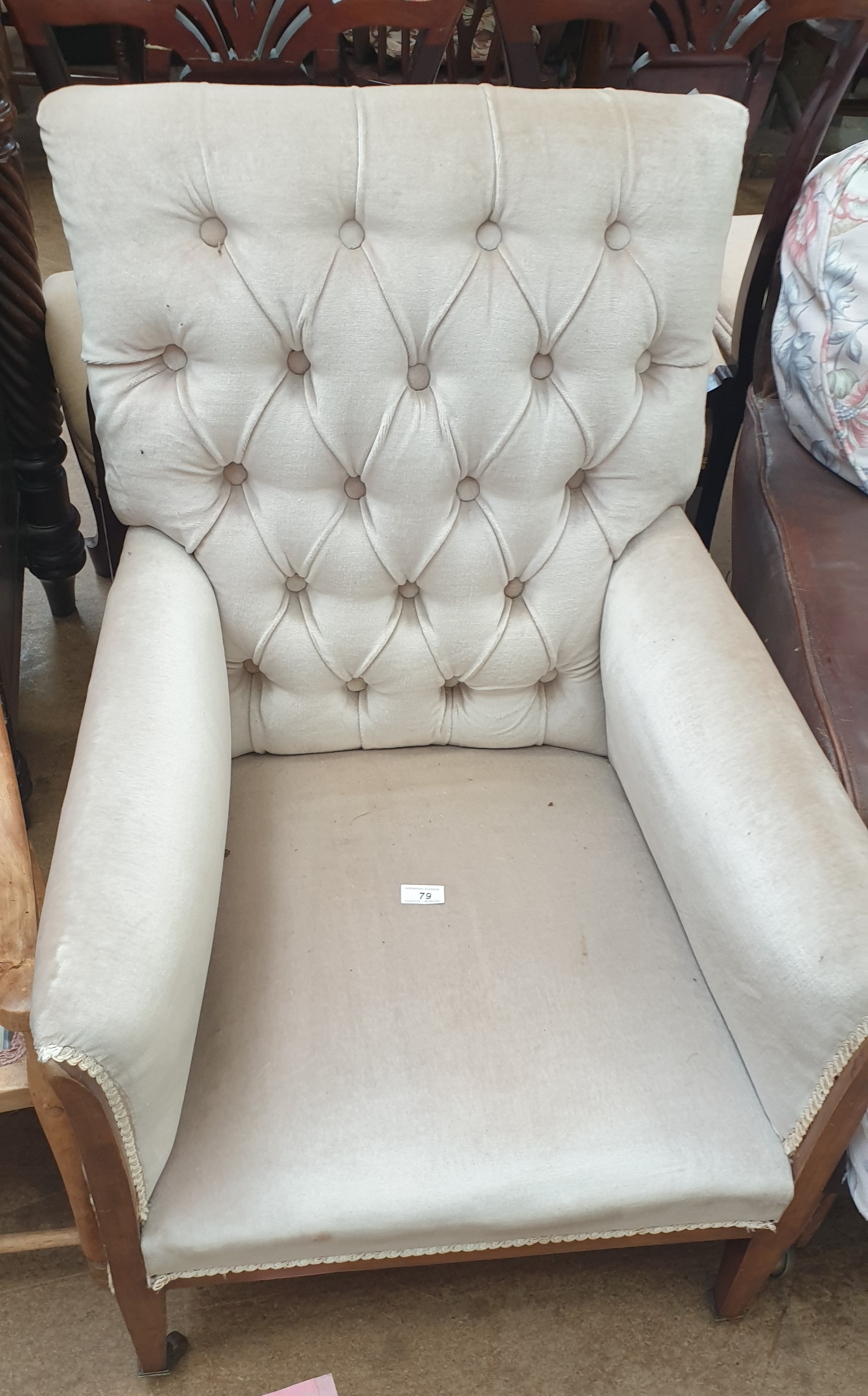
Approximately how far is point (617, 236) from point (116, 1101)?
0.84m

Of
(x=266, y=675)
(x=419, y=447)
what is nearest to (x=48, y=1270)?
(x=266, y=675)

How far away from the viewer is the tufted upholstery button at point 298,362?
0.96 metres

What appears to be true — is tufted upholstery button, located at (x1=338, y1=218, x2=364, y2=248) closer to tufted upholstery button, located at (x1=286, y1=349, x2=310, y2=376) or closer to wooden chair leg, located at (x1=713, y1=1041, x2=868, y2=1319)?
tufted upholstery button, located at (x1=286, y1=349, x2=310, y2=376)

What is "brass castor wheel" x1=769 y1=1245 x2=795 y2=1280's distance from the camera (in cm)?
104

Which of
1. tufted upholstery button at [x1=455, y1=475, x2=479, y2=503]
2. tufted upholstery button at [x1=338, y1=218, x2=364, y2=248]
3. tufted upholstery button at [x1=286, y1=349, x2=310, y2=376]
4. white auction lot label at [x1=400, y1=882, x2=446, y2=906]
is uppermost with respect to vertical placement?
tufted upholstery button at [x1=338, y1=218, x2=364, y2=248]

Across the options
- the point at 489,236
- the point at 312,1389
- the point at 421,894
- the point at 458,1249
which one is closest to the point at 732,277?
the point at 489,236

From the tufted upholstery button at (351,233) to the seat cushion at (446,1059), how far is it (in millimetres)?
532

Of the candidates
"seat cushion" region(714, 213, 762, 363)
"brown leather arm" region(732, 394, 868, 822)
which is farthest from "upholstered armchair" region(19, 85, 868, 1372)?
"seat cushion" region(714, 213, 762, 363)

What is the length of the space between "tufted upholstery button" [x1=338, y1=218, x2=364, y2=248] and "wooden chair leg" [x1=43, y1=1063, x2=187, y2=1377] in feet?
2.31

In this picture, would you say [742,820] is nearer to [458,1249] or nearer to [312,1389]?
[458,1249]

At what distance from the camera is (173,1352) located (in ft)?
3.22

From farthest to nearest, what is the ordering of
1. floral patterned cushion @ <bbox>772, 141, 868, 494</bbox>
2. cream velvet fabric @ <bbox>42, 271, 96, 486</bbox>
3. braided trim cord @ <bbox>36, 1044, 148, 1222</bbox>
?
cream velvet fabric @ <bbox>42, 271, 96, 486</bbox>, floral patterned cushion @ <bbox>772, 141, 868, 494</bbox>, braided trim cord @ <bbox>36, 1044, 148, 1222</bbox>

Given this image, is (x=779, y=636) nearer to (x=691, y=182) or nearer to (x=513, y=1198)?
(x=691, y=182)

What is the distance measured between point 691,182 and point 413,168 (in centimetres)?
25
